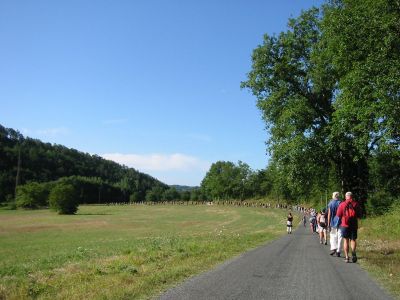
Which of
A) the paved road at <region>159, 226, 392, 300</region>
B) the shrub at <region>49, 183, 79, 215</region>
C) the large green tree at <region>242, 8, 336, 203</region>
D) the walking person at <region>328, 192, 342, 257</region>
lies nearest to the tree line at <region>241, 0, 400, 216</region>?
the large green tree at <region>242, 8, 336, 203</region>

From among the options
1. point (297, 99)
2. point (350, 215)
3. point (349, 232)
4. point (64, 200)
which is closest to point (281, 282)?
point (349, 232)

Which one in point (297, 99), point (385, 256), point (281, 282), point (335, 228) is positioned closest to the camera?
point (281, 282)

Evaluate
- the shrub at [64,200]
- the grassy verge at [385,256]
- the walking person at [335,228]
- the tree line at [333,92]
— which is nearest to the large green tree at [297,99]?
the tree line at [333,92]

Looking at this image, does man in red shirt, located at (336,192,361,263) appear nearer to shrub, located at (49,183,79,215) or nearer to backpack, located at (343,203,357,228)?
backpack, located at (343,203,357,228)

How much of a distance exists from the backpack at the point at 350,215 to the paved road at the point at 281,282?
116 centimetres

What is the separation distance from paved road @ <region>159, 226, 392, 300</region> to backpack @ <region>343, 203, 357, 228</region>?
3.79ft

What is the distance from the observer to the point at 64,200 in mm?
101875

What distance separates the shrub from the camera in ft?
333

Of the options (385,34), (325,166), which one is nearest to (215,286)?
(385,34)

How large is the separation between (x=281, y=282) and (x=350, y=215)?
4.78 m

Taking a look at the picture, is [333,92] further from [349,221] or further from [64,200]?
[64,200]

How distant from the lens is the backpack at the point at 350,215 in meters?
12.8

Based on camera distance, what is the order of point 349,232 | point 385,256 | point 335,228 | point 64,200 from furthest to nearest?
point 64,200 < point 335,228 < point 385,256 < point 349,232

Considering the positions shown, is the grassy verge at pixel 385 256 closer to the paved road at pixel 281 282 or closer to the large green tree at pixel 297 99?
the paved road at pixel 281 282
